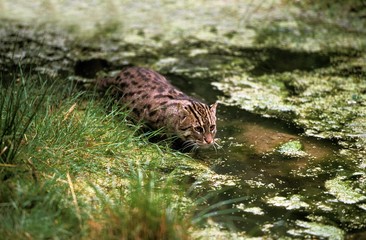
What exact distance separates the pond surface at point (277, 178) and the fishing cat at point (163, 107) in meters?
0.20

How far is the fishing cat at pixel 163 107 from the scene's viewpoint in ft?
17.0

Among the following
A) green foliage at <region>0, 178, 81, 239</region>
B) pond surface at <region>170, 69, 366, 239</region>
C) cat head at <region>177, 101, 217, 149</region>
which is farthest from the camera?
cat head at <region>177, 101, 217, 149</region>

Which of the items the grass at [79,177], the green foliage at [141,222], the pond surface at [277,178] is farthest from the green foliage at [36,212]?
the pond surface at [277,178]

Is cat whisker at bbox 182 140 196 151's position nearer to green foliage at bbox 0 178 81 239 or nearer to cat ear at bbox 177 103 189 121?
cat ear at bbox 177 103 189 121

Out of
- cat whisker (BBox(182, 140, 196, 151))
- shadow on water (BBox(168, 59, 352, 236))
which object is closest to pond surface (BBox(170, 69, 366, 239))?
shadow on water (BBox(168, 59, 352, 236))

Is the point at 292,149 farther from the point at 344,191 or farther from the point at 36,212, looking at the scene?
the point at 36,212

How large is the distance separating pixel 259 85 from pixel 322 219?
287 cm

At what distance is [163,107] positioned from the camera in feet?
17.7

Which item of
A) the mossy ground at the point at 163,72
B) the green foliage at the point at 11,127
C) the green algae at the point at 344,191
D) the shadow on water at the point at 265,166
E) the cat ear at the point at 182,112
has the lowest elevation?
the shadow on water at the point at 265,166

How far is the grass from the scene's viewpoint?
3541 millimetres

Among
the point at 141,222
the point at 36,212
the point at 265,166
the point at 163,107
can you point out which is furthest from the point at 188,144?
the point at 36,212

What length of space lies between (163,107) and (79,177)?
4.12 ft

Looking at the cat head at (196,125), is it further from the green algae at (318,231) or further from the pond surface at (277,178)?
the green algae at (318,231)

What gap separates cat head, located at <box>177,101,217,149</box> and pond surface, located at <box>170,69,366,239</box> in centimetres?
14
